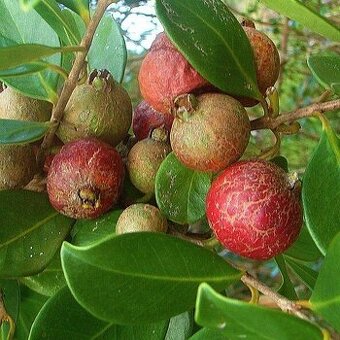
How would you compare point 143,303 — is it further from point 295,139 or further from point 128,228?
point 295,139

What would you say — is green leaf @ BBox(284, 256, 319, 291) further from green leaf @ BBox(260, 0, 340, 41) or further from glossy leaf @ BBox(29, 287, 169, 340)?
green leaf @ BBox(260, 0, 340, 41)

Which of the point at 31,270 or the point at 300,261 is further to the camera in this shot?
the point at 300,261

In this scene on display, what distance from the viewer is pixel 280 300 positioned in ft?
2.11

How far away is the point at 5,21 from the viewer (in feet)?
3.06

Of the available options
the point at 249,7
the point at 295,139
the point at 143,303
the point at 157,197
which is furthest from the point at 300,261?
the point at 249,7

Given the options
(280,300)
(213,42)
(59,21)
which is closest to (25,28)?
(59,21)

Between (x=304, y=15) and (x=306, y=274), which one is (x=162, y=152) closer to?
(x=304, y=15)

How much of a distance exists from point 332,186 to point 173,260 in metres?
0.19

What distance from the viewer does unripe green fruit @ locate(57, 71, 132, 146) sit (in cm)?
80

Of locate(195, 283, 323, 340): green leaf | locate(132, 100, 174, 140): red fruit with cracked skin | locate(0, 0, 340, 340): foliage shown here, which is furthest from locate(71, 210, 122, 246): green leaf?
locate(195, 283, 323, 340): green leaf

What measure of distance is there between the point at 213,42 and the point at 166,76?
0.21 feet

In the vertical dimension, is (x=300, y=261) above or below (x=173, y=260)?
below

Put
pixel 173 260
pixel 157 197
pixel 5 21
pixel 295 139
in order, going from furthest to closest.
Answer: pixel 295 139, pixel 5 21, pixel 157 197, pixel 173 260

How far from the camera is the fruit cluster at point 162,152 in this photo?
68cm
